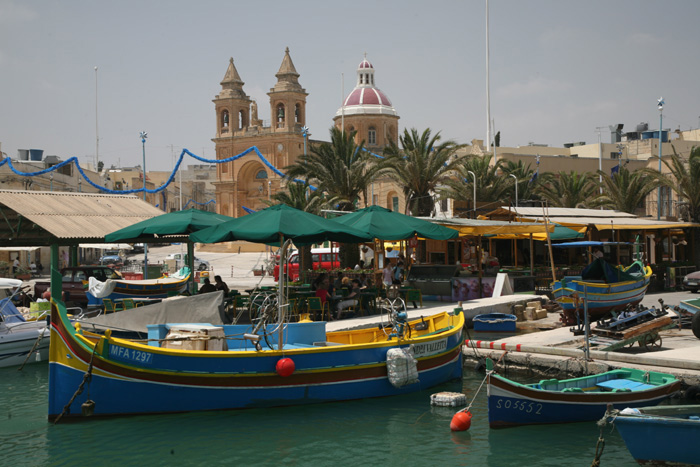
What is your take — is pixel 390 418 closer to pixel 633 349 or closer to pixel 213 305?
pixel 213 305

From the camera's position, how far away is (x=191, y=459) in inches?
417

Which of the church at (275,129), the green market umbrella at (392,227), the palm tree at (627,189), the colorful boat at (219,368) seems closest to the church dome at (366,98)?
the church at (275,129)

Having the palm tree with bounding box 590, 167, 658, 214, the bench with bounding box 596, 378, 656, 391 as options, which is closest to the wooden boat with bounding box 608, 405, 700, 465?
the bench with bounding box 596, 378, 656, 391

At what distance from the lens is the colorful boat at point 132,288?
20.2 meters

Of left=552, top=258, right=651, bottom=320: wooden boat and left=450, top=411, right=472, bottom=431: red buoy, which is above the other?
left=552, top=258, right=651, bottom=320: wooden boat

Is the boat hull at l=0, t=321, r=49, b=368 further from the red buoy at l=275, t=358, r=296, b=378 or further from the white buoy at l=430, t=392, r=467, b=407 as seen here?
the white buoy at l=430, t=392, r=467, b=407

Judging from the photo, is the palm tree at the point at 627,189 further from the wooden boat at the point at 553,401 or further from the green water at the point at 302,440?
the wooden boat at the point at 553,401

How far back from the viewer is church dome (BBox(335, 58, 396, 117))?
92.2m

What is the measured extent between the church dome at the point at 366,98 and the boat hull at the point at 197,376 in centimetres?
8054

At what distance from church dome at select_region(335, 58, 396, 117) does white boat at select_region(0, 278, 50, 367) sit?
250 ft

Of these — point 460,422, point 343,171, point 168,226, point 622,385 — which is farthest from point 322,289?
point 343,171

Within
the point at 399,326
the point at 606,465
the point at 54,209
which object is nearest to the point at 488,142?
the point at 54,209

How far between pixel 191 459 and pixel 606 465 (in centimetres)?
573

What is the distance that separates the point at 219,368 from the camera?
479 inches
